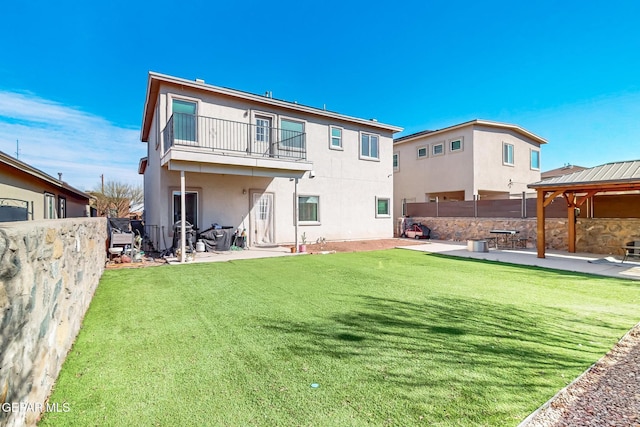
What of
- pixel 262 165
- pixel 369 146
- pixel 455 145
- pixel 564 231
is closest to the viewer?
pixel 262 165

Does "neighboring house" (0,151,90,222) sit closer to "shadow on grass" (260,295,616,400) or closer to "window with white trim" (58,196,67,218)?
"window with white trim" (58,196,67,218)

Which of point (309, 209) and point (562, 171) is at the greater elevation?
point (562, 171)

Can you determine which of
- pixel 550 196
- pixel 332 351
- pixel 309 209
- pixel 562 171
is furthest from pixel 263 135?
pixel 562 171

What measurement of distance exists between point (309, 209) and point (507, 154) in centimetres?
1368

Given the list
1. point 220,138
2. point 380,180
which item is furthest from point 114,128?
point 380,180

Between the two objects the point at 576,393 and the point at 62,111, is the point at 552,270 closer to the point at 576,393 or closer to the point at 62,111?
the point at 576,393

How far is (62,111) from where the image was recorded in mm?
17219

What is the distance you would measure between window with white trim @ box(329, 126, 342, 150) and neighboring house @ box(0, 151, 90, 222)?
438 inches

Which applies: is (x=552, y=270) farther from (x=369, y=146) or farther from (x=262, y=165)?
(x=369, y=146)

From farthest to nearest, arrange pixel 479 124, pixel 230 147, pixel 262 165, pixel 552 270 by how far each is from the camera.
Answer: pixel 479 124 → pixel 230 147 → pixel 262 165 → pixel 552 270

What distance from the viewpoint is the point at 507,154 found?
18984mm

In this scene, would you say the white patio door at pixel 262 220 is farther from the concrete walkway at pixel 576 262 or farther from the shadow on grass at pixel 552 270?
the concrete walkway at pixel 576 262

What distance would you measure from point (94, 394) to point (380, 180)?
15.6 metres

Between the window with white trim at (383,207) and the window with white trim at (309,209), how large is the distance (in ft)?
13.1
